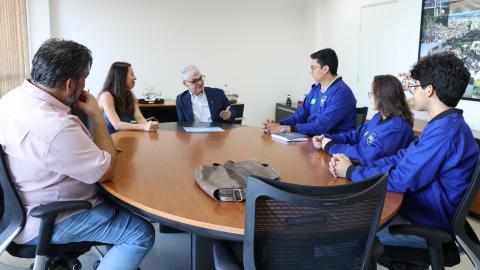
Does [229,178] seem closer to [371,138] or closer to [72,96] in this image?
[72,96]

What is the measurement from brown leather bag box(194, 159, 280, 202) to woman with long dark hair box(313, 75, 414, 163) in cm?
67

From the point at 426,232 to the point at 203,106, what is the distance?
2617 mm

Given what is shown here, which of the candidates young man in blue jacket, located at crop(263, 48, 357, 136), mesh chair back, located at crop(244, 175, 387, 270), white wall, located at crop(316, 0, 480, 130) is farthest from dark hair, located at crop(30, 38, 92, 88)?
white wall, located at crop(316, 0, 480, 130)

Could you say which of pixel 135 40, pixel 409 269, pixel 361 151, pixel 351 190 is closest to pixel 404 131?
pixel 361 151

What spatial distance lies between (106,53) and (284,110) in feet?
9.81

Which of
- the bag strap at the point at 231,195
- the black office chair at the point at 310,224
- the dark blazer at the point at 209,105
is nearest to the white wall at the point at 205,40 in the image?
the dark blazer at the point at 209,105

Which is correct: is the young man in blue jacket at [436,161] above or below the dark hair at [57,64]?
below

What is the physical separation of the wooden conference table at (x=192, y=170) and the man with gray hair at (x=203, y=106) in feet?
1.76

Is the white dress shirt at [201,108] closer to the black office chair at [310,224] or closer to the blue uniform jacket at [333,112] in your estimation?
the blue uniform jacket at [333,112]

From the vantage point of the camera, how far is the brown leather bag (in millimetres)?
1490

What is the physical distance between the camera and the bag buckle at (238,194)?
1.47 m

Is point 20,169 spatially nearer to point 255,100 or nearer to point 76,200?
point 76,200

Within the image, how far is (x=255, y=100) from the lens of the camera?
6.88 metres

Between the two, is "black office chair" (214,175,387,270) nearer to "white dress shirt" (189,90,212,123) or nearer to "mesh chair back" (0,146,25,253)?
"mesh chair back" (0,146,25,253)
